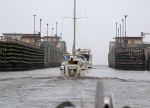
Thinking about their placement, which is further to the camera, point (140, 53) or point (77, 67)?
point (140, 53)

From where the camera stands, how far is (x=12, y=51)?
72312mm

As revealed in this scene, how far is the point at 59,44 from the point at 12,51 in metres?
87.3

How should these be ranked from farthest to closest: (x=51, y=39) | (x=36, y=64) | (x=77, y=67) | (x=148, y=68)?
1. (x=51, y=39)
2. (x=36, y=64)
3. (x=148, y=68)
4. (x=77, y=67)

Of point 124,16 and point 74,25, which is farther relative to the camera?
point 124,16

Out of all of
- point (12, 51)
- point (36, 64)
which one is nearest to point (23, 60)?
point (12, 51)

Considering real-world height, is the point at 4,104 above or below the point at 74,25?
below

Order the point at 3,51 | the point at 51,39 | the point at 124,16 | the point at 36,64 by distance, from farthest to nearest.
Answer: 1. the point at 51,39
2. the point at 124,16
3. the point at 36,64
4. the point at 3,51

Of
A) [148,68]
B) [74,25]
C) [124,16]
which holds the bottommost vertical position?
[148,68]

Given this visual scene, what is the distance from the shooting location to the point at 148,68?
8900 centimetres

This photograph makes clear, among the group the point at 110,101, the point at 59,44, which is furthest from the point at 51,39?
the point at 110,101

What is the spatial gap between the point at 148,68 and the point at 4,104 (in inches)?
2976

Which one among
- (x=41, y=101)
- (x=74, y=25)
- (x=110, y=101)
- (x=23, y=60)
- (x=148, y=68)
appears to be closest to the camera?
(x=110, y=101)

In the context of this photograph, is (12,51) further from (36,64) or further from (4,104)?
(4,104)

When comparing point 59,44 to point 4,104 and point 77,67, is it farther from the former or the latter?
point 4,104
